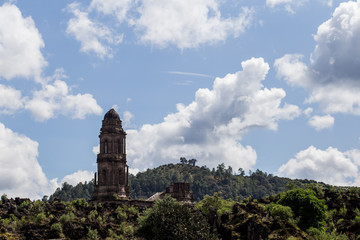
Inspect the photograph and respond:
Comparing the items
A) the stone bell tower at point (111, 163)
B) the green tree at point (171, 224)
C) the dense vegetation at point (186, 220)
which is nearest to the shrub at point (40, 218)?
the dense vegetation at point (186, 220)

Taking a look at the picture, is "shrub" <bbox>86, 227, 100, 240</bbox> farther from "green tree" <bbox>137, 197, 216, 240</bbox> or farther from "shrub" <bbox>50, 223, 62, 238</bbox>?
"green tree" <bbox>137, 197, 216, 240</bbox>

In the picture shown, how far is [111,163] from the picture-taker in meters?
83.4

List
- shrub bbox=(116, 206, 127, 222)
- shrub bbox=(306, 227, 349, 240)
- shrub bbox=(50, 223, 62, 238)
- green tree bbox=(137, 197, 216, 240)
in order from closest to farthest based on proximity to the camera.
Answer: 1. shrub bbox=(306, 227, 349, 240)
2. green tree bbox=(137, 197, 216, 240)
3. shrub bbox=(50, 223, 62, 238)
4. shrub bbox=(116, 206, 127, 222)

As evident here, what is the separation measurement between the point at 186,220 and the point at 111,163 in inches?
1314

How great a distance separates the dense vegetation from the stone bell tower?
5920 mm

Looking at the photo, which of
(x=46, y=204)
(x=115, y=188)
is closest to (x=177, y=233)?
(x=46, y=204)

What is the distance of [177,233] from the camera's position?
50.3 meters

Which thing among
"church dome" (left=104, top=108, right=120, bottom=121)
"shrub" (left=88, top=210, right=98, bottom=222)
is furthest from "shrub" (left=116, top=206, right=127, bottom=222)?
"church dome" (left=104, top=108, right=120, bottom=121)

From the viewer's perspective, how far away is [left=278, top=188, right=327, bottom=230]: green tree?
200ft

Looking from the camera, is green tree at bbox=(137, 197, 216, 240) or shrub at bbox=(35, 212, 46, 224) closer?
green tree at bbox=(137, 197, 216, 240)

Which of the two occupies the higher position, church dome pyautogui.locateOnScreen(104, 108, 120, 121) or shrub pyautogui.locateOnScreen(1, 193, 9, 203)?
church dome pyautogui.locateOnScreen(104, 108, 120, 121)

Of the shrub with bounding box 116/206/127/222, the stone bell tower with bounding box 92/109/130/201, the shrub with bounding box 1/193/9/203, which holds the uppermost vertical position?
→ the stone bell tower with bounding box 92/109/130/201

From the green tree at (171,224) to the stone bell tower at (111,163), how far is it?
27.5 m

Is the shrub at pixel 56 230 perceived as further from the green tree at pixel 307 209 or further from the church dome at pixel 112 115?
the green tree at pixel 307 209
